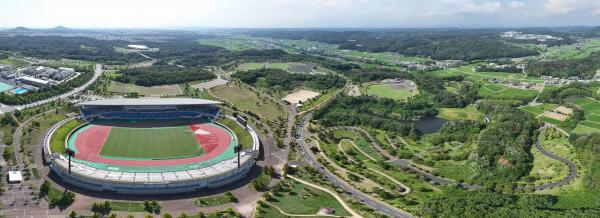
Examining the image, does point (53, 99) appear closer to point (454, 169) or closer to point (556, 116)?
point (454, 169)

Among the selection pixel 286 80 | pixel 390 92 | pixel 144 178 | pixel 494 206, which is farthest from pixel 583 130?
pixel 144 178

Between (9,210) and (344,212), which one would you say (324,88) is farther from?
(9,210)

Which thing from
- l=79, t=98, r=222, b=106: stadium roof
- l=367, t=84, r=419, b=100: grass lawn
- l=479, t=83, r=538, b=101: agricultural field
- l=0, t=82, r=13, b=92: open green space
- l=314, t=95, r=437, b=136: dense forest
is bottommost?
l=314, t=95, r=437, b=136: dense forest

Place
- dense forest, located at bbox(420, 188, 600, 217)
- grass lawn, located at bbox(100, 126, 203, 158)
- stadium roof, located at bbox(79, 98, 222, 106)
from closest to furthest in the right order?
dense forest, located at bbox(420, 188, 600, 217)
grass lawn, located at bbox(100, 126, 203, 158)
stadium roof, located at bbox(79, 98, 222, 106)

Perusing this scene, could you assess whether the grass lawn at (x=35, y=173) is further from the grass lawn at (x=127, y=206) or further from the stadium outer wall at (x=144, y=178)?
the grass lawn at (x=127, y=206)

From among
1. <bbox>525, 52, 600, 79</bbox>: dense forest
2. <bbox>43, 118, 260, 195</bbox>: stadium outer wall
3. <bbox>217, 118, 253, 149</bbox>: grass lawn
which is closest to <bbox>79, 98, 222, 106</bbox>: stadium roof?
<bbox>217, 118, 253, 149</bbox>: grass lawn

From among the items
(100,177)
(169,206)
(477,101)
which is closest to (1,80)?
(100,177)

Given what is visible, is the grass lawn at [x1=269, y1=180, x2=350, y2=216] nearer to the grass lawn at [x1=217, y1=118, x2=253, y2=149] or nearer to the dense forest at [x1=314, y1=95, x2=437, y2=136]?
the grass lawn at [x1=217, y1=118, x2=253, y2=149]
